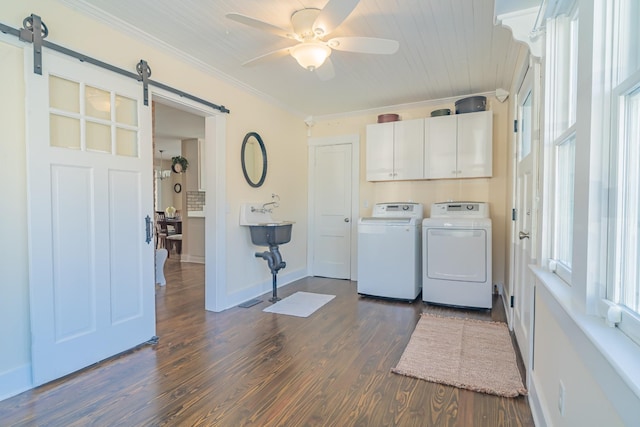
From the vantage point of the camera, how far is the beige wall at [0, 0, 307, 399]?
1903 mm

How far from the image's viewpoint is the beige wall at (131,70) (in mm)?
1903

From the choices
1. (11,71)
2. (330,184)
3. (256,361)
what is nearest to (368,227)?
(330,184)

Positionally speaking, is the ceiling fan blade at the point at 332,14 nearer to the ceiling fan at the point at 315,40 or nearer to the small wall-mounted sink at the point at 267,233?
the ceiling fan at the point at 315,40

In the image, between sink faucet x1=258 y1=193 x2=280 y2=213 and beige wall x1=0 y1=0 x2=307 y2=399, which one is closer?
beige wall x1=0 y1=0 x2=307 y2=399

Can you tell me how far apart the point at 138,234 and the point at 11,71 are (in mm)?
1254

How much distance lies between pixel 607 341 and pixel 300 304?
3.08m

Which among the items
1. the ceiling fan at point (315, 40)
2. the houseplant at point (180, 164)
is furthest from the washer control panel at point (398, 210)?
the houseplant at point (180, 164)

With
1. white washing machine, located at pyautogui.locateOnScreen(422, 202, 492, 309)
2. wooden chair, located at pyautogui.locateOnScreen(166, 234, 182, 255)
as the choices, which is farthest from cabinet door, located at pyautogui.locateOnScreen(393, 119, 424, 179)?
wooden chair, located at pyautogui.locateOnScreen(166, 234, 182, 255)

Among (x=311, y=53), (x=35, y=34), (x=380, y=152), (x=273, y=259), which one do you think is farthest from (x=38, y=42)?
(x=380, y=152)

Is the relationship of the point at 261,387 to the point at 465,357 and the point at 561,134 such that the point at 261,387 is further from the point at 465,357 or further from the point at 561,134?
the point at 561,134

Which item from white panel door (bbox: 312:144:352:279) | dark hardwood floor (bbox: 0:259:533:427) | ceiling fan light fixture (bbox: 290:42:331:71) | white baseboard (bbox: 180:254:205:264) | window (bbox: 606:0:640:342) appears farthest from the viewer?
white baseboard (bbox: 180:254:205:264)

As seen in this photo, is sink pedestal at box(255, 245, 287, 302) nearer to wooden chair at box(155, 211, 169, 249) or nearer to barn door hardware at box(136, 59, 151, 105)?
barn door hardware at box(136, 59, 151, 105)

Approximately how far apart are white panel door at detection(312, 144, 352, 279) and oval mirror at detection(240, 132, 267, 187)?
47.1 inches

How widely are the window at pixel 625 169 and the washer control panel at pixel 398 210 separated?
→ 311cm
